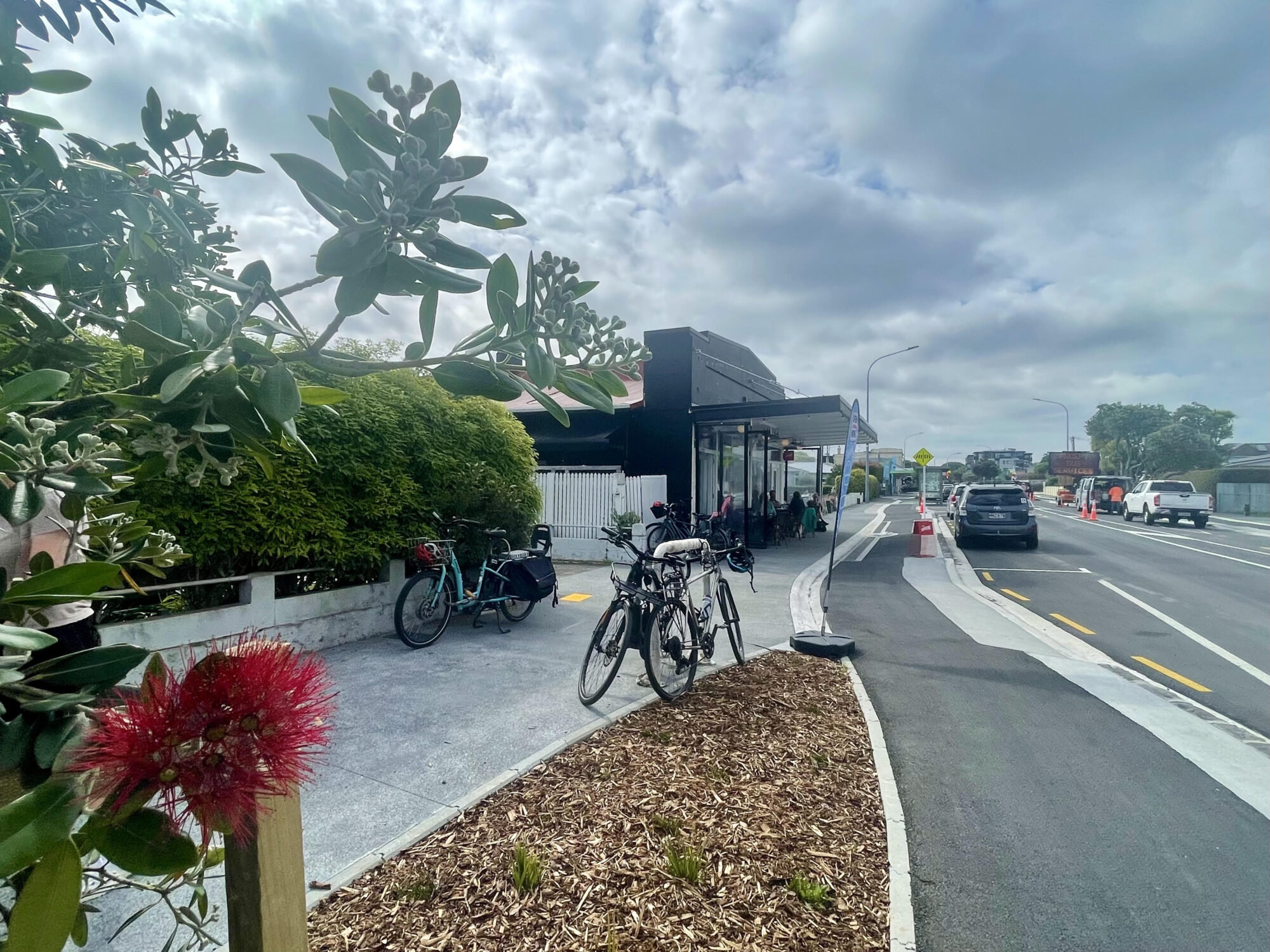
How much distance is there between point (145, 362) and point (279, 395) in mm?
325

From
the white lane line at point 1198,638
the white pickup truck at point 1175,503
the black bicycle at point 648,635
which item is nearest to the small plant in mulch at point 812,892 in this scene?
the black bicycle at point 648,635

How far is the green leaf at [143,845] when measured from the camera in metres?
0.74

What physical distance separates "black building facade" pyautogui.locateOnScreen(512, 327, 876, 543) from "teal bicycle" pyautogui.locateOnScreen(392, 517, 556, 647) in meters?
7.18

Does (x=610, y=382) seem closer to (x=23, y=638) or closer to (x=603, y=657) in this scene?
(x=23, y=638)

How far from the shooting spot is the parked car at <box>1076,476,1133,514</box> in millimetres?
37719

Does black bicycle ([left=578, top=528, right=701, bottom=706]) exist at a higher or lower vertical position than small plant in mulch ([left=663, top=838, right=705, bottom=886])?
higher

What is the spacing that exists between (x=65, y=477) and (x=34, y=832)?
384 millimetres

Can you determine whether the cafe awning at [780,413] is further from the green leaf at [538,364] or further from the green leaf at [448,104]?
the green leaf at [448,104]

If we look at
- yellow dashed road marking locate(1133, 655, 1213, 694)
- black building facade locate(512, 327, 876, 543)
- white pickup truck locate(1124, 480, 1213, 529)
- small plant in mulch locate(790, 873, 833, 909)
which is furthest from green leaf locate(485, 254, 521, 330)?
white pickup truck locate(1124, 480, 1213, 529)

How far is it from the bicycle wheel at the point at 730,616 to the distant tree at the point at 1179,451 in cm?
5981

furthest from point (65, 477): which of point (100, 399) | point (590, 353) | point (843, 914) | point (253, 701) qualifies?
point (843, 914)

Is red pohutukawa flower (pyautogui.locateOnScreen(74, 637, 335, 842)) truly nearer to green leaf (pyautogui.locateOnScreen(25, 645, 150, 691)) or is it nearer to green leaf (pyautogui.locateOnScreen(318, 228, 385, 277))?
green leaf (pyautogui.locateOnScreen(25, 645, 150, 691))

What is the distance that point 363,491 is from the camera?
249 inches

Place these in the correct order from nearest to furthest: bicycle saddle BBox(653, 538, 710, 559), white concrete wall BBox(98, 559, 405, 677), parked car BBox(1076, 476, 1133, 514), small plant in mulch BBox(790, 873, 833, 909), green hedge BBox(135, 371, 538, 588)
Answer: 1. small plant in mulch BBox(790, 873, 833, 909)
2. white concrete wall BBox(98, 559, 405, 677)
3. green hedge BBox(135, 371, 538, 588)
4. bicycle saddle BBox(653, 538, 710, 559)
5. parked car BBox(1076, 476, 1133, 514)
